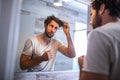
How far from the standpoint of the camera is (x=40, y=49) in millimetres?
1407

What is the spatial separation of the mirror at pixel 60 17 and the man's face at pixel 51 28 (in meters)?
0.05

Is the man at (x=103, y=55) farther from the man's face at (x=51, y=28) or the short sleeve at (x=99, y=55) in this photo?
the man's face at (x=51, y=28)

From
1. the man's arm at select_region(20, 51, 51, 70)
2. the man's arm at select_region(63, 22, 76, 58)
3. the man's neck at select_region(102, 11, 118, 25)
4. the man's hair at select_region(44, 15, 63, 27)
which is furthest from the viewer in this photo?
the man's arm at select_region(63, 22, 76, 58)

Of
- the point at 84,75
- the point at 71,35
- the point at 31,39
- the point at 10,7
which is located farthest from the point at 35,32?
the point at 84,75

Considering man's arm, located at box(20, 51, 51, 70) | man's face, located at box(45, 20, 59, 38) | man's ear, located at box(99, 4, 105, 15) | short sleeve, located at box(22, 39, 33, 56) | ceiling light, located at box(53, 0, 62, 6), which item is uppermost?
ceiling light, located at box(53, 0, 62, 6)

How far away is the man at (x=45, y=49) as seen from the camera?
1327mm

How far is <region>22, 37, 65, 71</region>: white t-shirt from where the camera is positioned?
1.34 m

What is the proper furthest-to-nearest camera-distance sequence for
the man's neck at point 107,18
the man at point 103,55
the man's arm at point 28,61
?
the man's arm at point 28,61 < the man's neck at point 107,18 < the man at point 103,55

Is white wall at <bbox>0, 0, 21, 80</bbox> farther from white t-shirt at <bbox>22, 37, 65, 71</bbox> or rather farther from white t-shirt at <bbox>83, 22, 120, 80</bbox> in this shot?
white t-shirt at <bbox>83, 22, 120, 80</bbox>

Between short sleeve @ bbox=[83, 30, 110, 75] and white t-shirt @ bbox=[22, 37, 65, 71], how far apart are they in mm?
812

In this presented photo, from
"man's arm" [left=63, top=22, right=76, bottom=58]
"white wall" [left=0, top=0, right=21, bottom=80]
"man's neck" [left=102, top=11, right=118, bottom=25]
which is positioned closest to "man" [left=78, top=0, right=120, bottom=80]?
"man's neck" [left=102, top=11, right=118, bottom=25]

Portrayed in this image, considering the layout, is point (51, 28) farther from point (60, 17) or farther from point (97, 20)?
point (97, 20)

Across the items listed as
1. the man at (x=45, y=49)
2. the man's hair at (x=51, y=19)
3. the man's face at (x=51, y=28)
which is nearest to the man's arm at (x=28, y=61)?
the man at (x=45, y=49)

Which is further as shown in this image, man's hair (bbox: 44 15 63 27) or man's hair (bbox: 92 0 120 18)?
man's hair (bbox: 44 15 63 27)
